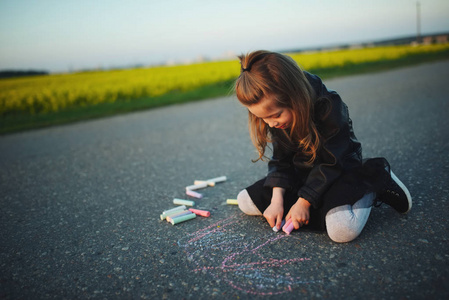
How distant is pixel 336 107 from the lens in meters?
2.26

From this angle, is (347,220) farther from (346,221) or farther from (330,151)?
(330,151)

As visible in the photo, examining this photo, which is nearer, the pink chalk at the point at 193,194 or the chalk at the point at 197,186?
the pink chalk at the point at 193,194

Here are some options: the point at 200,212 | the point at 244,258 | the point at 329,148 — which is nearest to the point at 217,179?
the point at 200,212

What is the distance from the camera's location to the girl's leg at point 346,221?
7.17ft

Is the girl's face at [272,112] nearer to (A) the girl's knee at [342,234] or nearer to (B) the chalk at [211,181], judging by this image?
(A) the girl's knee at [342,234]

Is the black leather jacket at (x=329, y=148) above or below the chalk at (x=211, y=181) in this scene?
above

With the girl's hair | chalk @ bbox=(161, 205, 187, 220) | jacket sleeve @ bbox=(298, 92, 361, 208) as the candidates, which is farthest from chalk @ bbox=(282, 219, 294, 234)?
chalk @ bbox=(161, 205, 187, 220)

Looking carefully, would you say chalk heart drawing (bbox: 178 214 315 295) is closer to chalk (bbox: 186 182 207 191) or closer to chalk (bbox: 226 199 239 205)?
chalk (bbox: 226 199 239 205)

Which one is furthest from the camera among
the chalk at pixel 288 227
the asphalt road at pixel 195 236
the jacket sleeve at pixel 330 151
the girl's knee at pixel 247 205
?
the girl's knee at pixel 247 205

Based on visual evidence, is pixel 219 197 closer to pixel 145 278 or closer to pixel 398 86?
pixel 145 278

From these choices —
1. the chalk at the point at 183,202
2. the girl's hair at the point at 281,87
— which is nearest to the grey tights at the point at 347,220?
the girl's hair at the point at 281,87

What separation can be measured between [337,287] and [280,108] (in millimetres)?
1173

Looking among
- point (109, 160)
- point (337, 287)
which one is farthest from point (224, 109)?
point (337, 287)

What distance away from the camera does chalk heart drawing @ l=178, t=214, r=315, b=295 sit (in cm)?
191
